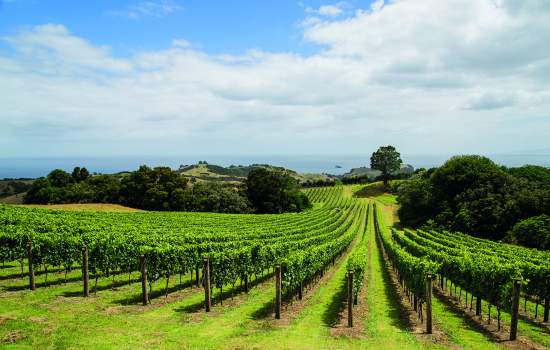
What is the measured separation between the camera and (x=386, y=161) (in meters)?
144

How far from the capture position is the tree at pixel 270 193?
98.0 m

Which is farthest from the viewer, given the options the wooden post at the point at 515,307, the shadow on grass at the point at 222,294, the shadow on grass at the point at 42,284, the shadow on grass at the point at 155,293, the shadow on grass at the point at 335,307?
the shadow on grass at the point at 42,284

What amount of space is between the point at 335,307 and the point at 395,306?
11.9 feet

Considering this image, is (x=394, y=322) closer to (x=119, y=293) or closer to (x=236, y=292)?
(x=236, y=292)

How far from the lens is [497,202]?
65.4 meters

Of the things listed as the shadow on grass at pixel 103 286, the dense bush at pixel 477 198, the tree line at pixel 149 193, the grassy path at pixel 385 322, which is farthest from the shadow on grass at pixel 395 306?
the tree line at pixel 149 193

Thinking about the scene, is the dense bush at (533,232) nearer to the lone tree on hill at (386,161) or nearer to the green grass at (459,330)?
the green grass at (459,330)

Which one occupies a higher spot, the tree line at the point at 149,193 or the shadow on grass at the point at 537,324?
the tree line at the point at 149,193

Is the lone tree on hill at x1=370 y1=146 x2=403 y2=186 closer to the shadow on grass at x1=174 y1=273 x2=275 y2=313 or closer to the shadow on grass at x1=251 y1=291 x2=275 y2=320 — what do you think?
the shadow on grass at x1=174 y1=273 x2=275 y2=313

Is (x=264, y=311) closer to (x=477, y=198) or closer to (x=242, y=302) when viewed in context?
(x=242, y=302)

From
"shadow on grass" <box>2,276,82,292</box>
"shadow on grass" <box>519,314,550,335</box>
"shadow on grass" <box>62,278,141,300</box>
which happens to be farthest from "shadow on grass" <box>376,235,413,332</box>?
"shadow on grass" <box>2,276,82,292</box>

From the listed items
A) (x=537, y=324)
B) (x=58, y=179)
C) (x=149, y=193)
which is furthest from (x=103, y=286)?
(x=58, y=179)

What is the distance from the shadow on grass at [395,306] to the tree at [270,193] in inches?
2633

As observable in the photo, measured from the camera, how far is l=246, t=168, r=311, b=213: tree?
98.0 metres
